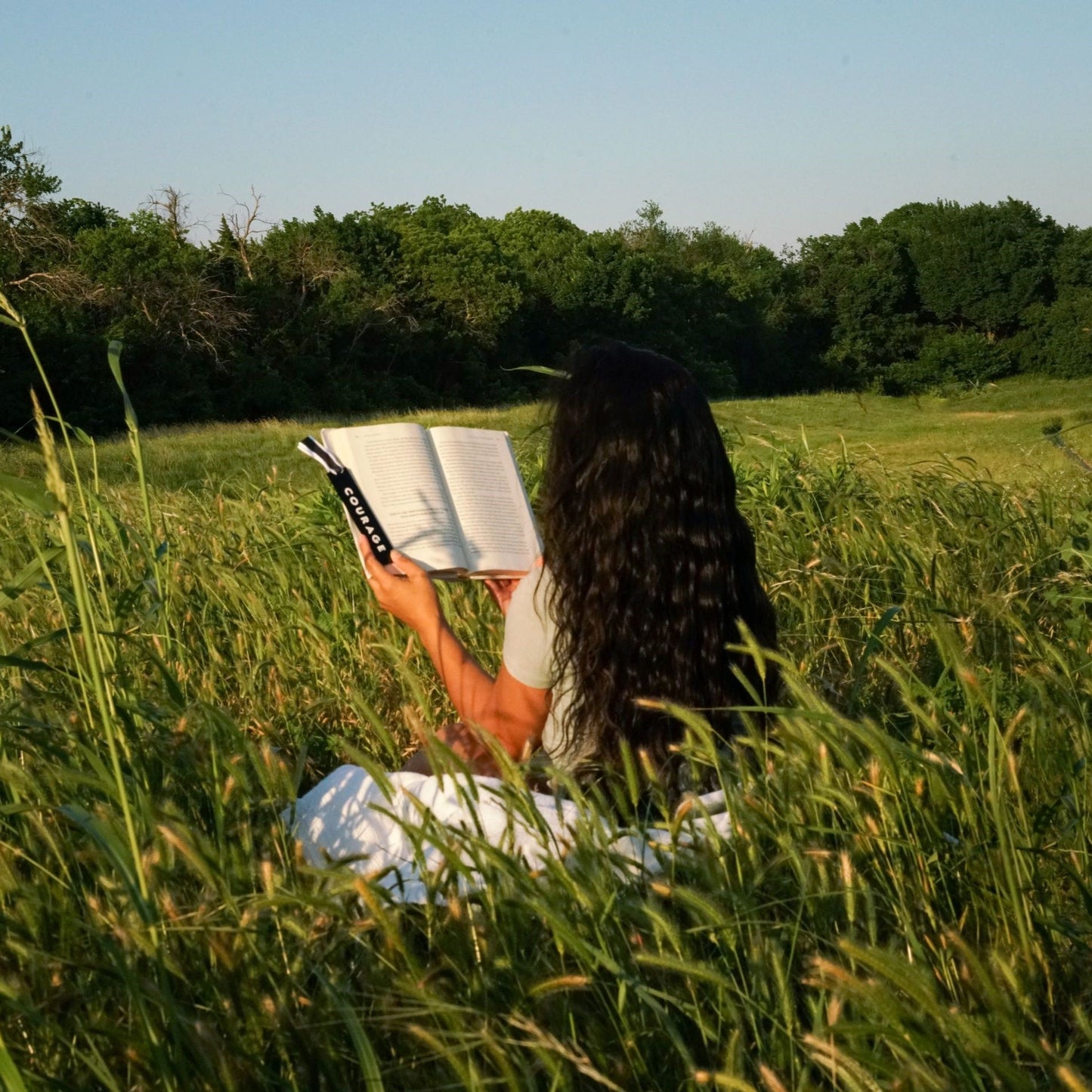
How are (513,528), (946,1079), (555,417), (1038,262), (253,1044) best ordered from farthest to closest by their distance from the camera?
(1038,262)
(513,528)
(555,417)
(253,1044)
(946,1079)

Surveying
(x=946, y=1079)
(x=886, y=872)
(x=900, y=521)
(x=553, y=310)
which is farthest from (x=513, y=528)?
(x=553, y=310)

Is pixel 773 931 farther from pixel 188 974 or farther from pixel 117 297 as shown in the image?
pixel 117 297

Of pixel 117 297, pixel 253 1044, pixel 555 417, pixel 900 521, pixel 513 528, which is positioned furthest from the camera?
pixel 117 297

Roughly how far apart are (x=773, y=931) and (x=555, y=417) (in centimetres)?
98

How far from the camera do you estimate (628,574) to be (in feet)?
6.50

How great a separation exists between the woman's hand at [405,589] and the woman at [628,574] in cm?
23

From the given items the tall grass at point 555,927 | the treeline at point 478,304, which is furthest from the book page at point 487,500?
the treeline at point 478,304

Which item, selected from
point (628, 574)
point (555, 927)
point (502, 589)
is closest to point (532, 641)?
point (628, 574)

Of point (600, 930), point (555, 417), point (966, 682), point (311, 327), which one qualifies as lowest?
point (600, 930)

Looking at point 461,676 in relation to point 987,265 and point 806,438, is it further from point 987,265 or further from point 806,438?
point 987,265

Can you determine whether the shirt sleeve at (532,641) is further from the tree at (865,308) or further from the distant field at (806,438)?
the tree at (865,308)

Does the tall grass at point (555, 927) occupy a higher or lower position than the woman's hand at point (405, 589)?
lower

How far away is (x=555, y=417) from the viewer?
2088mm

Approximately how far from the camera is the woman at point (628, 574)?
197cm
